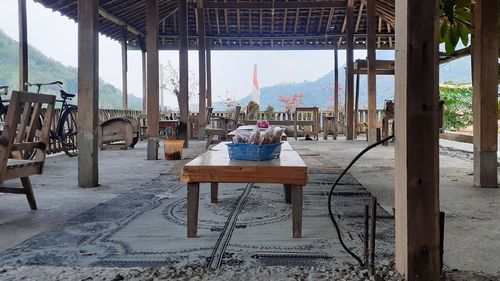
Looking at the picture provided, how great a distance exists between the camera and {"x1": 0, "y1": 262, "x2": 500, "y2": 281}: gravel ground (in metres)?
1.71

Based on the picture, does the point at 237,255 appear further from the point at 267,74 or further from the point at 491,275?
the point at 267,74

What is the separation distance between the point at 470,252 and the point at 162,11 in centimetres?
1445

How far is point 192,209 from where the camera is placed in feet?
7.98

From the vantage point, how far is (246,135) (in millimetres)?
2682

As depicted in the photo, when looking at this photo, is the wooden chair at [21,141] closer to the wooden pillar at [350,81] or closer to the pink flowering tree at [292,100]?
the wooden pillar at [350,81]

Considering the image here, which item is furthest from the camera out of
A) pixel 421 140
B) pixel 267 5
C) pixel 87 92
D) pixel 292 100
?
pixel 292 100

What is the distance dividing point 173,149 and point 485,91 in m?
4.44

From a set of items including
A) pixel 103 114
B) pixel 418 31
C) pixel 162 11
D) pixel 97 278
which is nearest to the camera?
pixel 418 31

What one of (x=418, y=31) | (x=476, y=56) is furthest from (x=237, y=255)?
(x=476, y=56)

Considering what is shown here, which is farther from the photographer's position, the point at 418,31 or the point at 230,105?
the point at 230,105

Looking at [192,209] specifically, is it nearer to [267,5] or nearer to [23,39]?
[23,39]

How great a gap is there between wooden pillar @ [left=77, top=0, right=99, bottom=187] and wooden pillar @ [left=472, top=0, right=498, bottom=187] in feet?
12.4

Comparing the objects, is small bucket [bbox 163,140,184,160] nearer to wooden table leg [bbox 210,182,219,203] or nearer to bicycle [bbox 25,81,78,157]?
bicycle [bbox 25,81,78,157]

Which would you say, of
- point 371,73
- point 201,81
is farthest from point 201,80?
point 371,73
